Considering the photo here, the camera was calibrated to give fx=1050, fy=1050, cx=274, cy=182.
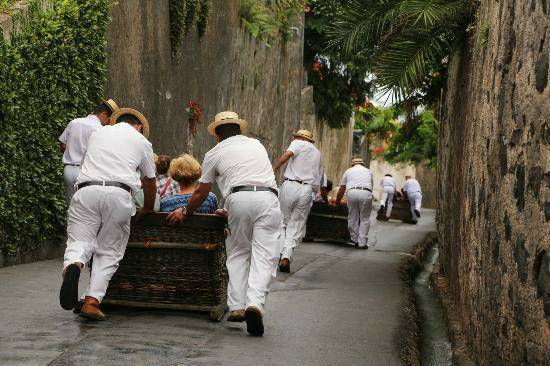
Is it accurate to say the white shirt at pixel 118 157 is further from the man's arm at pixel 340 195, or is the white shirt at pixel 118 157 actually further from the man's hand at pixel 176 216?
the man's arm at pixel 340 195

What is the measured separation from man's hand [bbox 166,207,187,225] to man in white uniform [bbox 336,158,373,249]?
1089 centimetres

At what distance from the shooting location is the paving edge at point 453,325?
7766mm

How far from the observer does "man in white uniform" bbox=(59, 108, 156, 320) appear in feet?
26.3

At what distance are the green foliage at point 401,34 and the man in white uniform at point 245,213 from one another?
4006 mm

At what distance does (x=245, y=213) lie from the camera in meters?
8.24

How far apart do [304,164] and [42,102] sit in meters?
4.44

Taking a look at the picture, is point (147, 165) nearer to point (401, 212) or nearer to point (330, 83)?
point (401, 212)

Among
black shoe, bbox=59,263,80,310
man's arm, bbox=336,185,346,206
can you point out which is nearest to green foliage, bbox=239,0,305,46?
man's arm, bbox=336,185,346,206

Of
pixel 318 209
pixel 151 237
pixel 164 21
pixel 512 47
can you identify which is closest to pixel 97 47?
pixel 164 21

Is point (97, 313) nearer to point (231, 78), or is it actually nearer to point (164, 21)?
point (164, 21)

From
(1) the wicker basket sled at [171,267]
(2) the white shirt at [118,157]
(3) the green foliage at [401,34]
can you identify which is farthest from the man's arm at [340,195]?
(2) the white shirt at [118,157]

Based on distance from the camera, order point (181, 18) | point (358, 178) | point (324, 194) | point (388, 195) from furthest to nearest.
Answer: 1. point (388, 195)
2. point (358, 178)
3. point (324, 194)
4. point (181, 18)

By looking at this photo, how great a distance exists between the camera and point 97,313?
800 cm

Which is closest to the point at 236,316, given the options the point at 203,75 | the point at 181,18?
the point at 181,18
